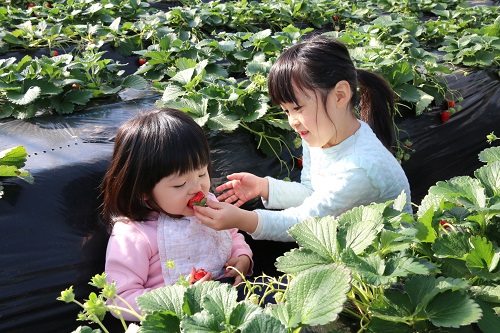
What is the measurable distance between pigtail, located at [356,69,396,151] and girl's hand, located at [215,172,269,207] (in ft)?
1.76

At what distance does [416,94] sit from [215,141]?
124cm

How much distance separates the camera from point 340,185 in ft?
6.75

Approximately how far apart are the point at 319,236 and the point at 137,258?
909mm

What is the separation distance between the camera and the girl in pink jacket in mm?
1851

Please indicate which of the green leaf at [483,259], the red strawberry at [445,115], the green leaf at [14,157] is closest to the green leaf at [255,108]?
the green leaf at [14,157]

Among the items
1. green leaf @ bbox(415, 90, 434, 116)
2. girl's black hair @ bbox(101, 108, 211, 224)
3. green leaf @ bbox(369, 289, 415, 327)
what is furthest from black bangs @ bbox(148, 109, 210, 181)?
green leaf @ bbox(415, 90, 434, 116)

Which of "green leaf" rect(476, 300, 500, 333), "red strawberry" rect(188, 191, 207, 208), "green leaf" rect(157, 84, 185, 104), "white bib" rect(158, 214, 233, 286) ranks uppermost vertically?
"green leaf" rect(476, 300, 500, 333)

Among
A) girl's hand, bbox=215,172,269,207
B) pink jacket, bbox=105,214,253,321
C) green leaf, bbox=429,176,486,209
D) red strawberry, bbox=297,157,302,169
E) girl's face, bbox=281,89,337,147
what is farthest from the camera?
red strawberry, bbox=297,157,302,169

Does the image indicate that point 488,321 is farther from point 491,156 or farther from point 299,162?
point 299,162

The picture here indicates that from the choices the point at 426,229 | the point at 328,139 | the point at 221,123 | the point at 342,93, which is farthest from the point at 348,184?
the point at 426,229

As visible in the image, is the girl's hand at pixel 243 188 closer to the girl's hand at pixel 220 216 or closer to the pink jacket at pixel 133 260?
the girl's hand at pixel 220 216

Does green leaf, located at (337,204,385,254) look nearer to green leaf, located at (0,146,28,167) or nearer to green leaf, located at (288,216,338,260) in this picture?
green leaf, located at (288,216,338,260)

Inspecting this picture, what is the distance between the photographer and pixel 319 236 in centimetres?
112

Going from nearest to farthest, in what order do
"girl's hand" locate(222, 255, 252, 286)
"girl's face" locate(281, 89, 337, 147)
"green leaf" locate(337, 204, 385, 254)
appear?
"green leaf" locate(337, 204, 385, 254), "girl's hand" locate(222, 255, 252, 286), "girl's face" locate(281, 89, 337, 147)
